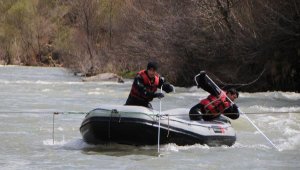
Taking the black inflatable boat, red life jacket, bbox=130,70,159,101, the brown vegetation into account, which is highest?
red life jacket, bbox=130,70,159,101

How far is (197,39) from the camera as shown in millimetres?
31219

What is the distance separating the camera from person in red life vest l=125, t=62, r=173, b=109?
11617mm

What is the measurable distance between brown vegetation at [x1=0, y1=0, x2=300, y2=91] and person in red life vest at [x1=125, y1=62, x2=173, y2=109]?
14.5m

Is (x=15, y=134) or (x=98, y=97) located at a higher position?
(x=15, y=134)

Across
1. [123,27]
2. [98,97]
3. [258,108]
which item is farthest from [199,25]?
[123,27]

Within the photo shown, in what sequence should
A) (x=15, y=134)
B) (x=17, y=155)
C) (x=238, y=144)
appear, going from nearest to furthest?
(x=17, y=155)
(x=238, y=144)
(x=15, y=134)

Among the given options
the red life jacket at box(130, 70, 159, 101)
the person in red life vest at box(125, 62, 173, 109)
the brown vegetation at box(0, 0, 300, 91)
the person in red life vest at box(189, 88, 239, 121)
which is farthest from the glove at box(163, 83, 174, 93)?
the brown vegetation at box(0, 0, 300, 91)

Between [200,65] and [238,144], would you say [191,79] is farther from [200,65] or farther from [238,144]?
[238,144]

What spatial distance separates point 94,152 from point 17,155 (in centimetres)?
131

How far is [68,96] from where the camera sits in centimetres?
2577

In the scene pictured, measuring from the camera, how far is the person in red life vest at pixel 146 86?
11.6 m

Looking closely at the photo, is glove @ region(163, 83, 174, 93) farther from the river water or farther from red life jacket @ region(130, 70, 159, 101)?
the river water

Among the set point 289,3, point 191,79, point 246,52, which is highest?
point 289,3

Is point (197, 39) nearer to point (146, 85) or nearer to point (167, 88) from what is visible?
point (146, 85)
